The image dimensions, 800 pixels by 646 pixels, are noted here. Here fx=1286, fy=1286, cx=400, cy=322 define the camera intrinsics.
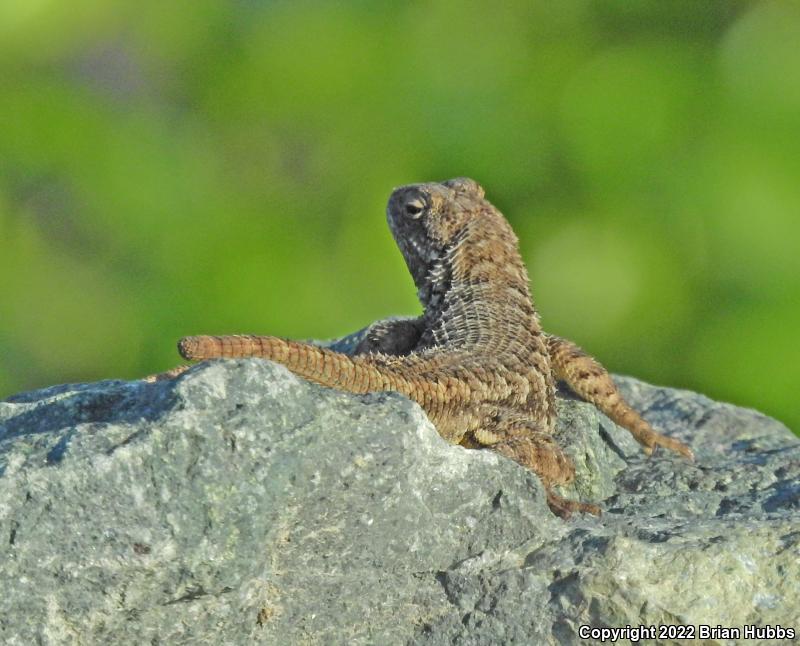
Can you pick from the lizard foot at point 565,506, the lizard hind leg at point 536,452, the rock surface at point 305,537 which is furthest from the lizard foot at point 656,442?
the rock surface at point 305,537

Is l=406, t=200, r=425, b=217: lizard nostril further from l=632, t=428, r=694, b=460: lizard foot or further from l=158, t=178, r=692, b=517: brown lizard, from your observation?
l=632, t=428, r=694, b=460: lizard foot

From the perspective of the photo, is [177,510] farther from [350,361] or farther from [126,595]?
[350,361]

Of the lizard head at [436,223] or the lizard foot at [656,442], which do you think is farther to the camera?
the lizard head at [436,223]

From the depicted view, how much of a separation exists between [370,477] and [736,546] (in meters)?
1.03

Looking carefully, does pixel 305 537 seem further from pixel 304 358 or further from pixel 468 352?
pixel 468 352

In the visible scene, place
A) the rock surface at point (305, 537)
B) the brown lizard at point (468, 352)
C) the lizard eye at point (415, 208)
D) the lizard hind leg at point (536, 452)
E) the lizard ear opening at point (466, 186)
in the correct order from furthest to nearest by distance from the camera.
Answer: the lizard ear opening at point (466, 186)
the lizard eye at point (415, 208)
the lizard hind leg at point (536, 452)
the brown lizard at point (468, 352)
the rock surface at point (305, 537)

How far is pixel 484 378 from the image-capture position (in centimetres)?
470

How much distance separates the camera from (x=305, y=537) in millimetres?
3174

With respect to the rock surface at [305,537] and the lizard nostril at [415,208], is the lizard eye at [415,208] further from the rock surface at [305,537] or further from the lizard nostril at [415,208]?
the rock surface at [305,537]

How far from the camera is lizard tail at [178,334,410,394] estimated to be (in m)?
3.66

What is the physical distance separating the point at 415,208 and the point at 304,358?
7.73ft

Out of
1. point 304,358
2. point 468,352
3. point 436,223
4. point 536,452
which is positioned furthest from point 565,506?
point 436,223

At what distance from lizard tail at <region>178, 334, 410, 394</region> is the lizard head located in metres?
1.82

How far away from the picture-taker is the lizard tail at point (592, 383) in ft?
18.1
